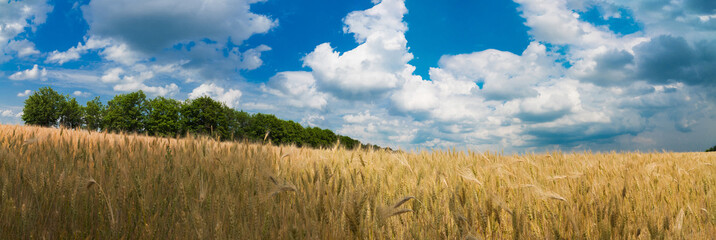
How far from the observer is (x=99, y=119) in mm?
54219

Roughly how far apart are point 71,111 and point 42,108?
155 inches

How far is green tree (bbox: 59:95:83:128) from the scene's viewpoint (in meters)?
52.8

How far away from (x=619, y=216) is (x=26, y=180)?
4539 millimetres

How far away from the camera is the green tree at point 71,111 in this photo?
173 feet

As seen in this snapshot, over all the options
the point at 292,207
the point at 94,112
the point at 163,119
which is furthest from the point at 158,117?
the point at 292,207

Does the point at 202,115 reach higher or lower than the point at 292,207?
higher

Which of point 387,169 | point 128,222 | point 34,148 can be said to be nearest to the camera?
point 128,222

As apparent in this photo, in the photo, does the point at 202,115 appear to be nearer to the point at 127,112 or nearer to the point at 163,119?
the point at 163,119

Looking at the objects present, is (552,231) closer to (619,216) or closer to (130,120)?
(619,216)

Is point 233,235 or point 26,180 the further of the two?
point 26,180

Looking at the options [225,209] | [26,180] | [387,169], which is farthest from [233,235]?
[387,169]

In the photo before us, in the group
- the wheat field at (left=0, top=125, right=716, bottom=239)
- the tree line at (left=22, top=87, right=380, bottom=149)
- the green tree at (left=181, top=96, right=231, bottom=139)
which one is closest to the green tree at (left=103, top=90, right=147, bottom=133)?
the tree line at (left=22, top=87, right=380, bottom=149)

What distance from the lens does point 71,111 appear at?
2133 inches

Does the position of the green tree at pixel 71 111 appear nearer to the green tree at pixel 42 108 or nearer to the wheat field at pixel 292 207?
the green tree at pixel 42 108
